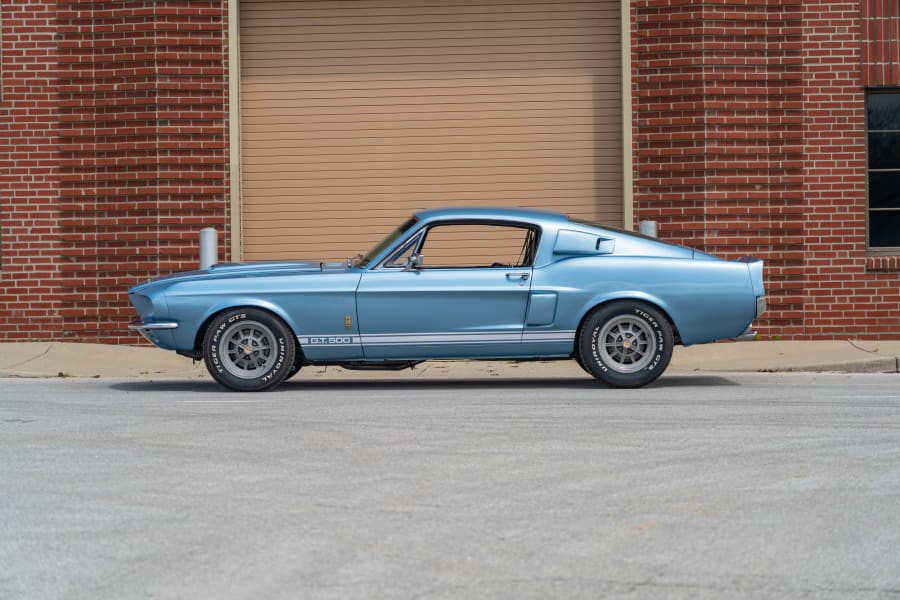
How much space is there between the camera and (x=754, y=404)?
10.1 metres

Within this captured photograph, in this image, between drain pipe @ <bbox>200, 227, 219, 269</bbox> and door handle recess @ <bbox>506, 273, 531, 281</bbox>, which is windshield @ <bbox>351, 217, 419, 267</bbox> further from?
drain pipe @ <bbox>200, 227, 219, 269</bbox>

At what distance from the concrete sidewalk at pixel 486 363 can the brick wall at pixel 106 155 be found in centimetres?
117

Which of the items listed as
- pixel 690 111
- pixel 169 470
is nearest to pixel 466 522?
pixel 169 470

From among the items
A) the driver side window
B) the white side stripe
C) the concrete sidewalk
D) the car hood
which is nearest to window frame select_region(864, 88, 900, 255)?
the concrete sidewalk

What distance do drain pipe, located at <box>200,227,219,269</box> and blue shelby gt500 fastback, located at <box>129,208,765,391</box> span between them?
4.75 metres

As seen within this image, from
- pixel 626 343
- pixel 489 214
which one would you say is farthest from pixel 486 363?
pixel 626 343

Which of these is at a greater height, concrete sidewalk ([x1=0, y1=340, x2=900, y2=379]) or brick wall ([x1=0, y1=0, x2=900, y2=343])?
brick wall ([x1=0, y1=0, x2=900, y2=343])

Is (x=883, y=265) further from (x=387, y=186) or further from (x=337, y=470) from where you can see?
(x=337, y=470)

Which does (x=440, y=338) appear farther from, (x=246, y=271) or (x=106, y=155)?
(x=106, y=155)

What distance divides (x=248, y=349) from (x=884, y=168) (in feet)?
28.0

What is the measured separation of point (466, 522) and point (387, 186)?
11046 millimetres

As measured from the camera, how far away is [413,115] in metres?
16.8

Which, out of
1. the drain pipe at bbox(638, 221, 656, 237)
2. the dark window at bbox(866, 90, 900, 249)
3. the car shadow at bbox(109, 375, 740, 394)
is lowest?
the car shadow at bbox(109, 375, 740, 394)

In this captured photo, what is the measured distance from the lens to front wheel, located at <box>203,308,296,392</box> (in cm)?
1103
